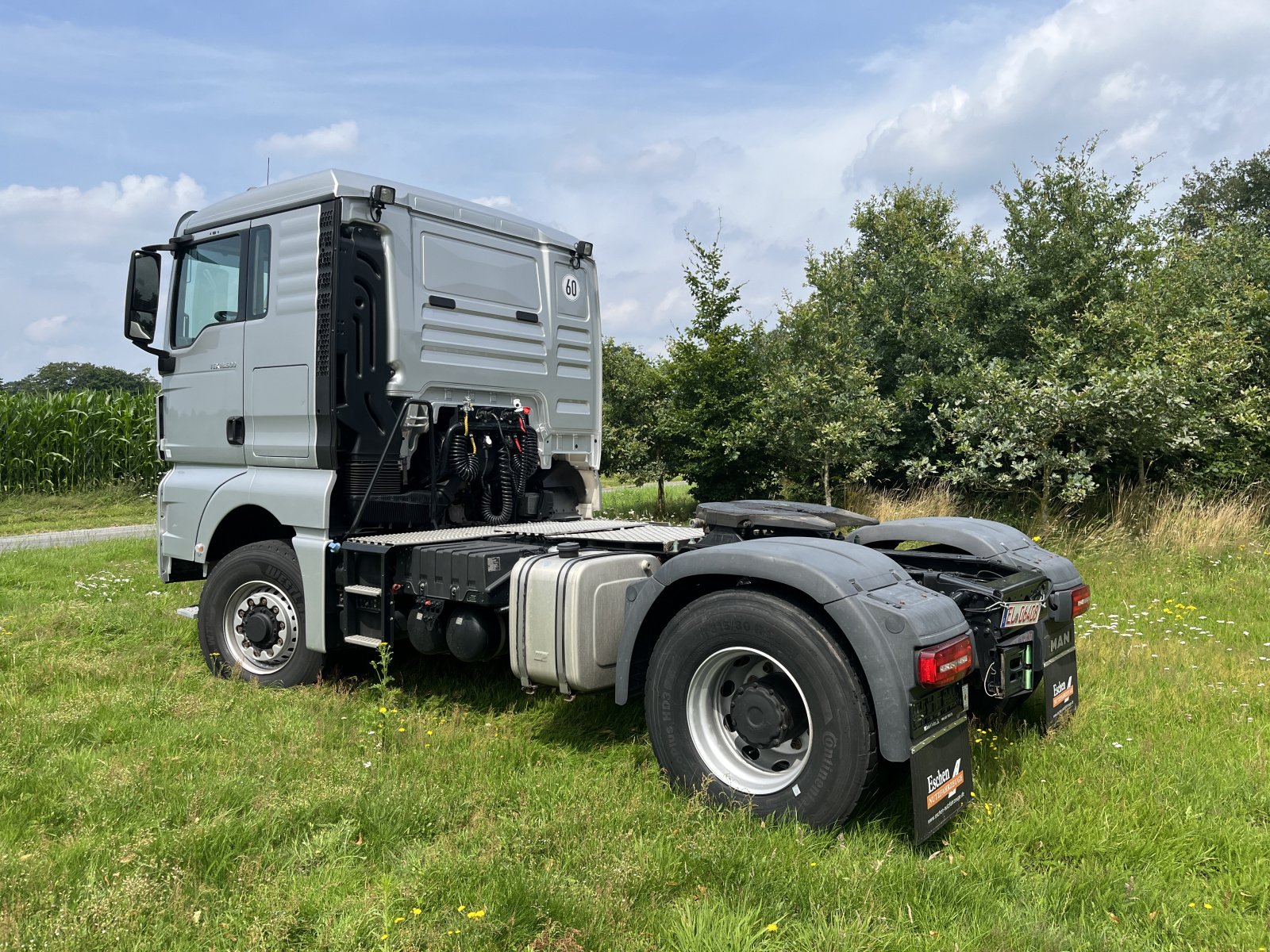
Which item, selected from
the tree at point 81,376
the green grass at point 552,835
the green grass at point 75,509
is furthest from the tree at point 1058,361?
the tree at point 81,376

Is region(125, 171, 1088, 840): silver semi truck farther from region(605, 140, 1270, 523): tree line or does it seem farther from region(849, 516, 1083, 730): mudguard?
region(605, 140, 1270, 523): tree line

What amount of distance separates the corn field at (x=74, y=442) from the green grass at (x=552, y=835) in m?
15.9

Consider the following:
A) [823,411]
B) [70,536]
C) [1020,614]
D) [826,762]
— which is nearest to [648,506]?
[823,411]

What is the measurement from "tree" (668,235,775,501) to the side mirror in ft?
30.8

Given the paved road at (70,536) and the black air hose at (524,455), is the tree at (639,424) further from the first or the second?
the black air hose at (524,455)

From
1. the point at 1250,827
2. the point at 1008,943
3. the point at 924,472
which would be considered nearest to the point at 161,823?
the point at 1008,943

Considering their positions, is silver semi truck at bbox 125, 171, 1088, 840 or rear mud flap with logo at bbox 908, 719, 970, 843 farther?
silver semi truck at bbox 125, 171, 1088, 840

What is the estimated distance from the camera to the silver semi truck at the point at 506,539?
11.2ft

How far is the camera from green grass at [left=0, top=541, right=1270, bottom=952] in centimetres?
285

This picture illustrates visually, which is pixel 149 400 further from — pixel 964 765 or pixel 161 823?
pixel 964 765

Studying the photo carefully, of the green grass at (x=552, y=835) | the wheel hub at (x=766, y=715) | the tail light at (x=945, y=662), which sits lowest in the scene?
the green grass at (x=552, y=835)

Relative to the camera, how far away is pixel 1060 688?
4484mm

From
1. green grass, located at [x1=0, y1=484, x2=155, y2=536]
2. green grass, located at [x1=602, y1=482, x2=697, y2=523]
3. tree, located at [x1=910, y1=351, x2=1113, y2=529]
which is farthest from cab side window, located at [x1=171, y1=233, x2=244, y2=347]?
green grass, located at [x1=0, y1=484, x2=155, y2=536]

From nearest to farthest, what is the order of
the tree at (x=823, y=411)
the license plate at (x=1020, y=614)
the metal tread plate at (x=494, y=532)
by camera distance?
the license plate at (x=1020, y=614), the metal tread plate at (x=494, y=532), the tree at (x=823, y=411)
